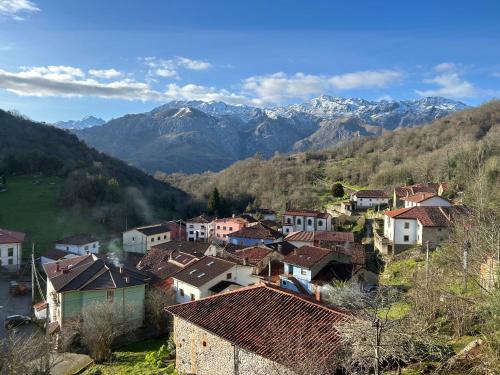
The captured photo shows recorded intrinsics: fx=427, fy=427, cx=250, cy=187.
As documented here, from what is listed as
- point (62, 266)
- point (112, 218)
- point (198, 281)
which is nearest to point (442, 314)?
point (198, 281)

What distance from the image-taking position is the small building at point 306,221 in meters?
55.6

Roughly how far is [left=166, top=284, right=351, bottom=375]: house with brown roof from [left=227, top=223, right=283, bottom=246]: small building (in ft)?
109

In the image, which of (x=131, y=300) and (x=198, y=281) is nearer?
(x=131, y=300)

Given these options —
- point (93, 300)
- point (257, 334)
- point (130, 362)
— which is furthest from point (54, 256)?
point (257, 334)

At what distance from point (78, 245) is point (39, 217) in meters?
16.6

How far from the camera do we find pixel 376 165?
92.2 meters

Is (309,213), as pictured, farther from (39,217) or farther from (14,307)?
(39,217)

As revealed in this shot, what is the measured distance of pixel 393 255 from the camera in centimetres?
3681

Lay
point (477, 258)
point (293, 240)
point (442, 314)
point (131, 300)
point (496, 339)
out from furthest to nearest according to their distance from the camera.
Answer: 1. point (293, 240)
2. point (131, 300)
3. point (477, 258)
4. point (442, 314)
5. point (496, 339)

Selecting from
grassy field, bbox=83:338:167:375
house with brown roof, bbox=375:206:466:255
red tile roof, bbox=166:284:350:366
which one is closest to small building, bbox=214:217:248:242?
house with brown roof, bbox=375:206:466:255

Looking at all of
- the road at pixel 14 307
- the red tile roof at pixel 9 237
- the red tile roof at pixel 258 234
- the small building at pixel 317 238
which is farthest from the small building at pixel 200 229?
the road at pixel 14 307

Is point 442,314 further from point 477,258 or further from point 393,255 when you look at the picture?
point 393,255

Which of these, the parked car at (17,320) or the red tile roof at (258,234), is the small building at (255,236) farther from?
the parked car at (17,320)

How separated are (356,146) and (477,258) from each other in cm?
10839
